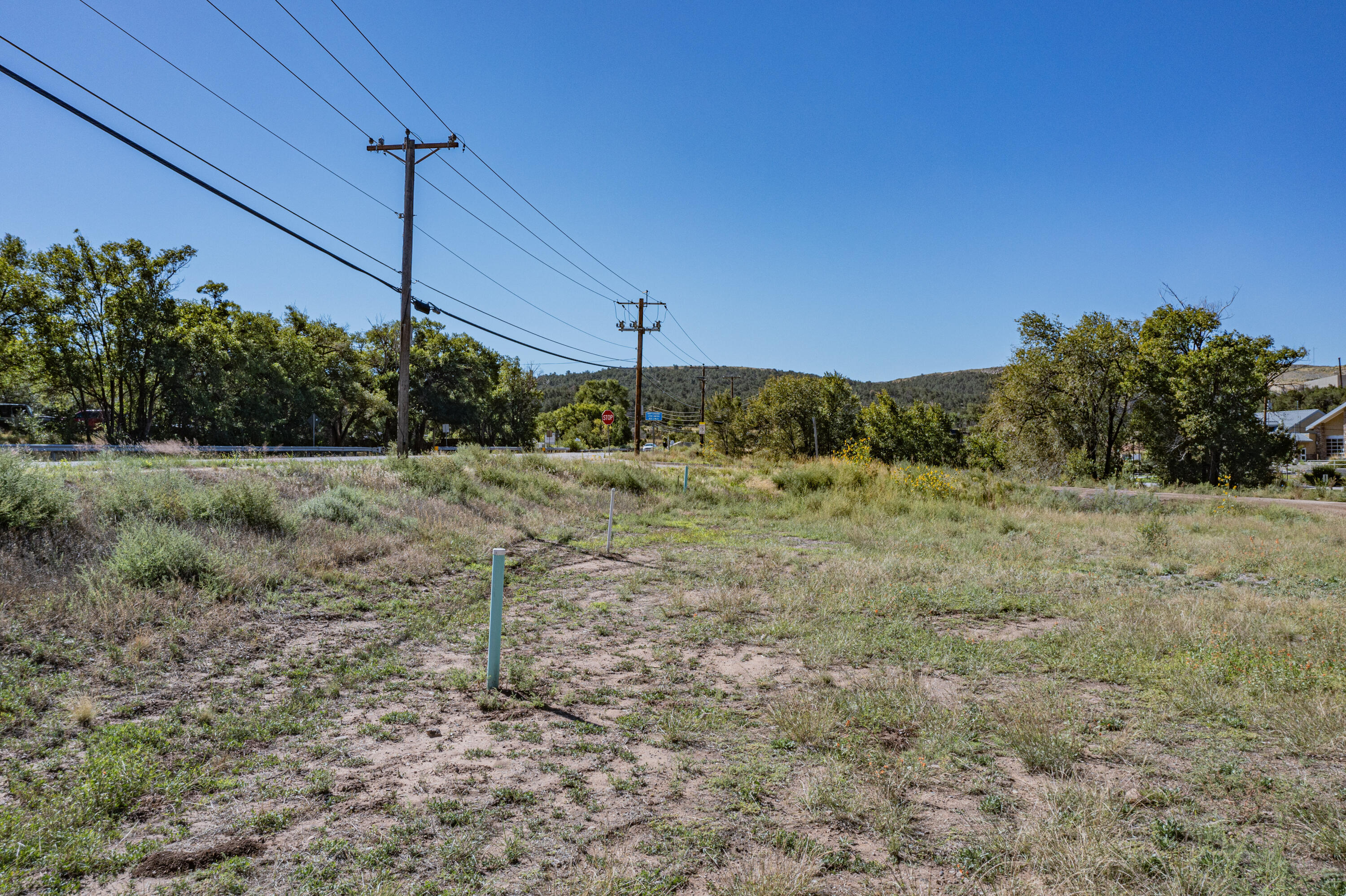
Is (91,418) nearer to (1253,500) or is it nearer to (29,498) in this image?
(29,498)

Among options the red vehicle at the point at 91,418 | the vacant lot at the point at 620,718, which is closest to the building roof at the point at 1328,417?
the vacant lot at the point at 620,718

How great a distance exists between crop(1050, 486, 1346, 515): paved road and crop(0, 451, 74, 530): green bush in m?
28.5

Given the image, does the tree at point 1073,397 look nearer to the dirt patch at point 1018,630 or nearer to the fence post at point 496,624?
the dirt patch at point 1018,630

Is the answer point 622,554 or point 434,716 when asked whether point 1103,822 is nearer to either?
point 434,716

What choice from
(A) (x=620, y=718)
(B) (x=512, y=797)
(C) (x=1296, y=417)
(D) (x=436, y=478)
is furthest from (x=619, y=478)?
(C) (x=1296, y=417)

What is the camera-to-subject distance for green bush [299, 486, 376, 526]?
1080 cm

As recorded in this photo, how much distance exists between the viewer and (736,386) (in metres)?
128

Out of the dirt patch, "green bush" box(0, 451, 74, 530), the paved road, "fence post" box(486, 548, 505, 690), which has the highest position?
"green bush" box(0, 451, 74, 530)

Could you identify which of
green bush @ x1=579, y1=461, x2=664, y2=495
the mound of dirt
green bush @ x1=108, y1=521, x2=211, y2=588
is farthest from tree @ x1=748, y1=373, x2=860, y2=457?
the mound of dirt

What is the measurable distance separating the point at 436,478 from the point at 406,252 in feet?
21.3

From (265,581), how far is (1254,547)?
18457 millimetres

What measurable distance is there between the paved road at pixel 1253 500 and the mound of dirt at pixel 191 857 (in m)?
27.8

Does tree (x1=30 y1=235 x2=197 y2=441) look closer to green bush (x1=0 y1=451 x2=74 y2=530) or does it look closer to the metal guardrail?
the metal guardrail

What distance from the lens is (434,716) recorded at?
5051 mm
